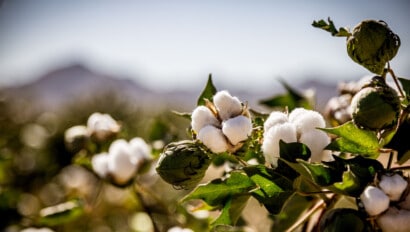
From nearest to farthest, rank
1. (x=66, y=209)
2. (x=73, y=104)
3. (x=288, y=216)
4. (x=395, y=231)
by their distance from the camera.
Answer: (x=395, y=231)
(x=288, y=216)
(x=66, y=209)
(x=73, y=104)

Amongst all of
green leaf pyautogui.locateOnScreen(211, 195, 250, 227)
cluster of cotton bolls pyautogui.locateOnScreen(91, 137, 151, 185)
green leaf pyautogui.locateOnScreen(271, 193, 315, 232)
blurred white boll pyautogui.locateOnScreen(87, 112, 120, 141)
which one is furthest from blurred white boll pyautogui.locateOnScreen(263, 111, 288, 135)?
blurred white boll pyautogui.locateOnScreen(87, 112, 120, 141)

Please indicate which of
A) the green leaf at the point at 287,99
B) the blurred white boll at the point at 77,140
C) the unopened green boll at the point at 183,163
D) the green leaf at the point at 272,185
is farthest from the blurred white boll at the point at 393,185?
the blurred white boll at the point at 77,140

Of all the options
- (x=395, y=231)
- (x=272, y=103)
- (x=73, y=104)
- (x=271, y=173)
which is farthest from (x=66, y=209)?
(x=73, y=104)

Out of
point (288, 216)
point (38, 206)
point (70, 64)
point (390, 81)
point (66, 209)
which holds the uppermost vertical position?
→ point (390, 81)

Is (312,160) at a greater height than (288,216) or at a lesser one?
greater

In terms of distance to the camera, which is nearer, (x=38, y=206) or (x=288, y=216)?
(x=288, y=216)

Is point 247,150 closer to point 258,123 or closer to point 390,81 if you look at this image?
point 258,123

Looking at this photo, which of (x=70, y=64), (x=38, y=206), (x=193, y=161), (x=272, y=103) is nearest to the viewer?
(x=193, y=161)

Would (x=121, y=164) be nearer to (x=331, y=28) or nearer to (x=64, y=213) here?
(x=64, y=213)

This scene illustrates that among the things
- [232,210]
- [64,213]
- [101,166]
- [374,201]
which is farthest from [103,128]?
[374,201]
